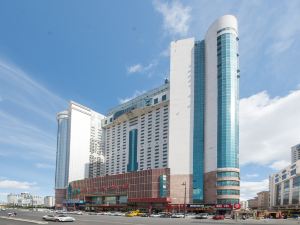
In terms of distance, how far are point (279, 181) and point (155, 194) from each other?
6799 centimetres

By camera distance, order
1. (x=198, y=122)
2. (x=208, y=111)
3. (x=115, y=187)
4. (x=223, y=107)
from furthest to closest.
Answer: (x=115, y=187)
(x=198, y=122)
(x=208, y=111)
(x=223, y=107)

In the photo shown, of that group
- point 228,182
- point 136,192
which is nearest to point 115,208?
point 136,192

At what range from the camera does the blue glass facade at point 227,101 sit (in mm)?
144250

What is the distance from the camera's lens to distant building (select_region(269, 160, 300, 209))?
156 meters

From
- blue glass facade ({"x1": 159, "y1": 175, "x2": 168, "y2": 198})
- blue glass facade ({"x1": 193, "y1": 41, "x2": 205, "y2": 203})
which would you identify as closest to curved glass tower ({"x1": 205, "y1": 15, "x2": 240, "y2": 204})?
blue glass facade ({"x1": 193, "y1": 41, "x2": 205, "y2": 203})

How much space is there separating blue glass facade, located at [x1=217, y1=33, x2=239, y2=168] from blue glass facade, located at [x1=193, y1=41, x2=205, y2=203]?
10.9 meters

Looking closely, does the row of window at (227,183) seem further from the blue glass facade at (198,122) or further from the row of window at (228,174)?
the blue glass facade at (198,122)

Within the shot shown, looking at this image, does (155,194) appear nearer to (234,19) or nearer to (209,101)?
(209,101)

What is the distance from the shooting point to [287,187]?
172 metres

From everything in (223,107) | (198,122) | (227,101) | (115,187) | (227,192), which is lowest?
(115,187)

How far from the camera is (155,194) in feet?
513

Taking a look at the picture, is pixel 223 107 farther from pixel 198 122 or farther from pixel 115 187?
pixel 115 187

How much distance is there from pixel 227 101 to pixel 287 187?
5423cm

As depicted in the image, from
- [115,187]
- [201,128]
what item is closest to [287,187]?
[201,128]
